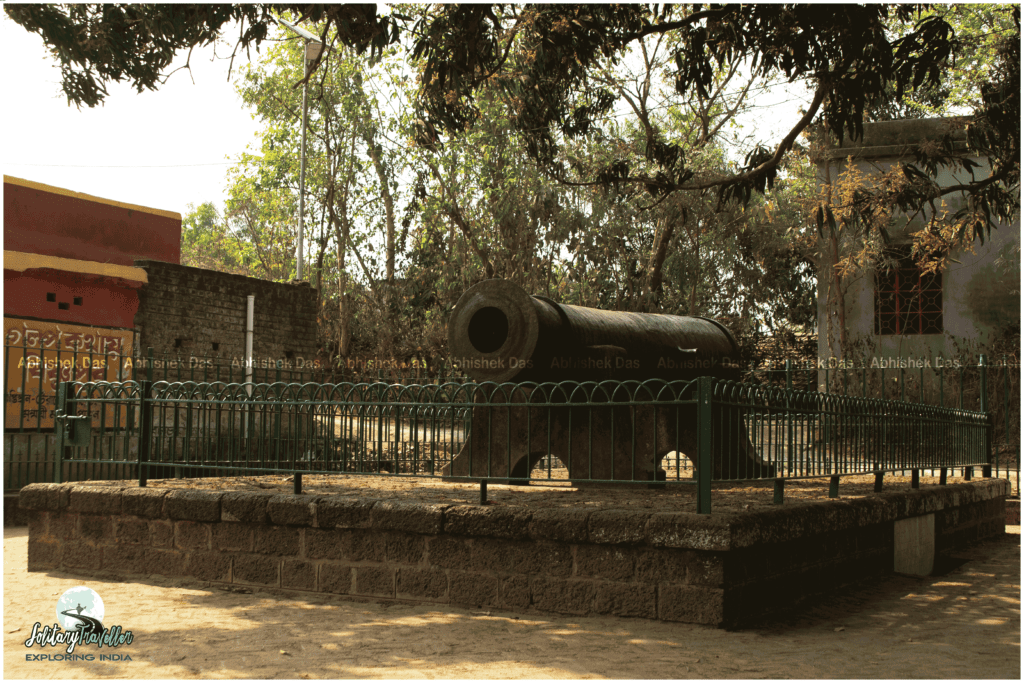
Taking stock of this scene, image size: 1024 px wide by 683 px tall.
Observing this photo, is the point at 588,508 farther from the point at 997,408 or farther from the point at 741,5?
the point at 997,408

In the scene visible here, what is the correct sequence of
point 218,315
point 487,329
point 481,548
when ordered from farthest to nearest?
point 218,315, point 487,329, point 481,548

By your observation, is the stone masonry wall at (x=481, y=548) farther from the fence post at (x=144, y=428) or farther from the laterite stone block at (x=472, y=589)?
the fence post at (x=144, y=428)

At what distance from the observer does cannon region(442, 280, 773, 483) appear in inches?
246

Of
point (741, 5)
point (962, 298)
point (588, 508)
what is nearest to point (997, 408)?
point (962, 298)

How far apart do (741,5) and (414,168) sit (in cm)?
1350

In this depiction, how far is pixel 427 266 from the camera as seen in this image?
20906 millimetres

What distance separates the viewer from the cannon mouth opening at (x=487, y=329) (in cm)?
660

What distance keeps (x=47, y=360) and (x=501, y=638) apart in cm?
846

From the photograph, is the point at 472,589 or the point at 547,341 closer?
the point at 472,589

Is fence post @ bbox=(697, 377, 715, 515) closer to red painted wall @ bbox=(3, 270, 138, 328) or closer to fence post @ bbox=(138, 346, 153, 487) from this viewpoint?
fence post @ bbox=(138, 346, 153, 487)

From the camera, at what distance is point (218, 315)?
43.8 feet

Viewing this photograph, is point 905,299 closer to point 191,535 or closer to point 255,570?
point 255,570

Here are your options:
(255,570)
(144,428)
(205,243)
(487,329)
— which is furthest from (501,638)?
(205,243)

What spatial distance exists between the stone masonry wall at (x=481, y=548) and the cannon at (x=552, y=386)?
3.32ft
